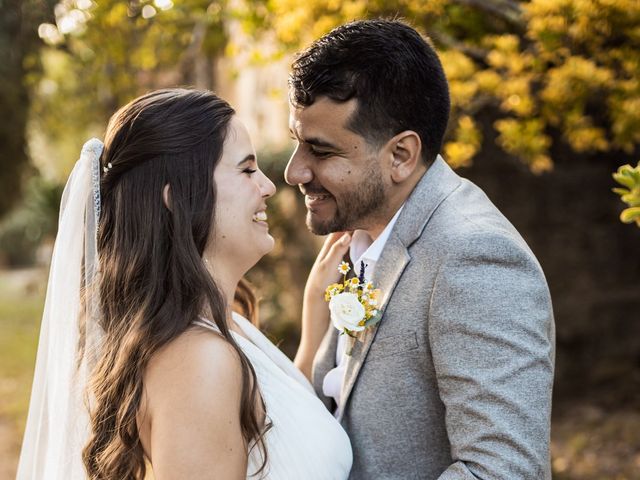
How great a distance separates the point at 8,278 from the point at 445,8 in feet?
65.7

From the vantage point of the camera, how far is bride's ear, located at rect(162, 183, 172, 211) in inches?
85.5

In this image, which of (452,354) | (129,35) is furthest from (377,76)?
(129,35)

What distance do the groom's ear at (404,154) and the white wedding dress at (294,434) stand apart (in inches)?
29.2

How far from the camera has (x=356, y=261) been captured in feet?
8.57

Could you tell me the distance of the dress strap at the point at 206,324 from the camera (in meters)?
2.09

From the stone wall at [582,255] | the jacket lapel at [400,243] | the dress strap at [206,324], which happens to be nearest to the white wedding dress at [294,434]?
the dress strap at [206,324]

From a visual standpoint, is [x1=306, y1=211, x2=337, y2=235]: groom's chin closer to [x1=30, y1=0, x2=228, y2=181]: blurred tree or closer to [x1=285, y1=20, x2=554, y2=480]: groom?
[x1=285, y1=20, x2=554, y2=480]: groom

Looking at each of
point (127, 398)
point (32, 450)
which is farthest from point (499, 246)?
point (32, 450)

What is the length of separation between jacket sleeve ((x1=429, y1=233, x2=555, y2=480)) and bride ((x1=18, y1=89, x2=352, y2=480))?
0.49 metres

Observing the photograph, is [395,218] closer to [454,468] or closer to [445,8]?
[454,468]

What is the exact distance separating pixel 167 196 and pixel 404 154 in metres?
0.77

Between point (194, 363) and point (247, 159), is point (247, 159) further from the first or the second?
point (194, 363)

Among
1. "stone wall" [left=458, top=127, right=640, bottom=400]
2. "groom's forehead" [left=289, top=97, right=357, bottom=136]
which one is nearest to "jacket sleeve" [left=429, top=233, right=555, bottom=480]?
"groom's forehead" [left=289, top=97, right=357, bottom=136]

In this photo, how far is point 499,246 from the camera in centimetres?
200
